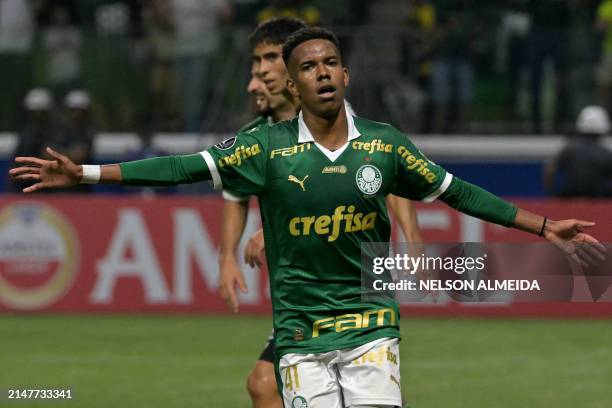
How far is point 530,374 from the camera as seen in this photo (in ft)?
40.5

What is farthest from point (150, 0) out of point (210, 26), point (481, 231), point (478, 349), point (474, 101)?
point (478, 349)

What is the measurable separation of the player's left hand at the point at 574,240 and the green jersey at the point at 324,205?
1.73 ft

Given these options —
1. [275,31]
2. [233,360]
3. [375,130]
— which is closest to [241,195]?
[375,130]

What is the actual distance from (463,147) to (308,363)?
13.8m

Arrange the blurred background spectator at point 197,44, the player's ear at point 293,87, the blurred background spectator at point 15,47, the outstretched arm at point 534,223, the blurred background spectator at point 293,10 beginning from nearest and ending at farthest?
the outstretched arm at point 534,223 < the player's ear at point 293,87 < the blurred background spectator at point 293,10 < the blurred background spectator at point 197,44 < the blurred background spectator at point 15,47

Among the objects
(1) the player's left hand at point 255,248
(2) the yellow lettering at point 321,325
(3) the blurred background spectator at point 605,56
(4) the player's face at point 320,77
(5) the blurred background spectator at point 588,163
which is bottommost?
(2) the yellow lettering at point 321,325

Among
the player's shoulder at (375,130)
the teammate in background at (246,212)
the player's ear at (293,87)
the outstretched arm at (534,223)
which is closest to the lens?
the outstretched arm at (534,223)

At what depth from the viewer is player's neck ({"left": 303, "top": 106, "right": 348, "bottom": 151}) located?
652 centimetres

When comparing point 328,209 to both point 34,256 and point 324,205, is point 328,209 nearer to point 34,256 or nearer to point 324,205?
point 324,205

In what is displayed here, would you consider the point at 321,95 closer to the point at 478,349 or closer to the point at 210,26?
the point at 478,349

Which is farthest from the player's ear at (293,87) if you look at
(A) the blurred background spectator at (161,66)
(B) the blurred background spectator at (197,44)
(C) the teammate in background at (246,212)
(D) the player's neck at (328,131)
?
(A) the blurred background spectator at (161,66)

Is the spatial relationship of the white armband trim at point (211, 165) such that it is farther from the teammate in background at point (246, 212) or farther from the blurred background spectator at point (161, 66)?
the blurred background spectator at point (161, 66)

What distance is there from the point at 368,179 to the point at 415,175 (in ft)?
0.79

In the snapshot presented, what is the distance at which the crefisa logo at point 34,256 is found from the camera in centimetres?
1623
